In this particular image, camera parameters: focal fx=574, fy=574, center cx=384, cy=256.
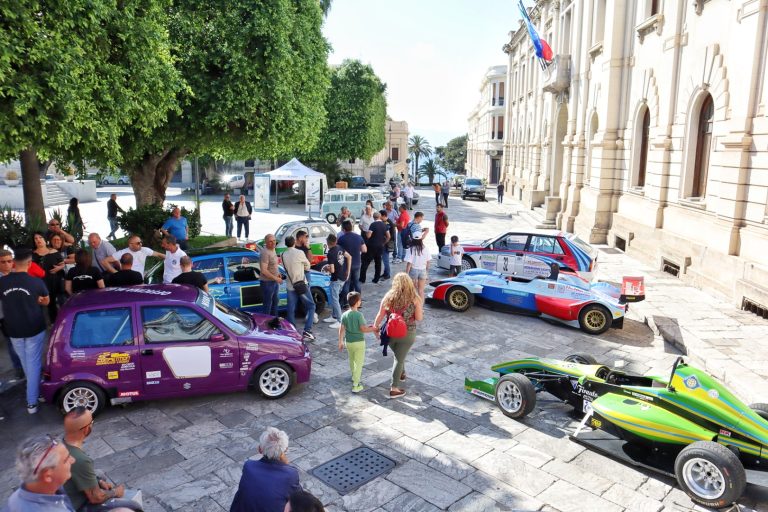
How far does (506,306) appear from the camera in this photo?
11.6 m

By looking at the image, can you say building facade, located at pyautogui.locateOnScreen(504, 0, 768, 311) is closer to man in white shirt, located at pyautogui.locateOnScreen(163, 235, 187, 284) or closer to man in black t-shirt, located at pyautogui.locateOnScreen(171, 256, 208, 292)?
man in black t-shirt, located at pyautogui.locateOnScreen(171, 256, 208, 292)

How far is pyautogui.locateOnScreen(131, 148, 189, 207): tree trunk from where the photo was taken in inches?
644

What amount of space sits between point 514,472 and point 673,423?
169 cm

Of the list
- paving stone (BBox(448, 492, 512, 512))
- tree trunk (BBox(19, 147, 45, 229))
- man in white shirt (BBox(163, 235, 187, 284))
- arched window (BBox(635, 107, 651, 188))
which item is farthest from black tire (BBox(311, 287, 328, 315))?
arched window (BBox(635, 107, 651, 188))

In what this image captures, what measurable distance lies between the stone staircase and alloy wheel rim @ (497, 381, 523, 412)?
33.3m

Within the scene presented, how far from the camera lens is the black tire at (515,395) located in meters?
6.93

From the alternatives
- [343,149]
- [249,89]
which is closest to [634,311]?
[249,89]

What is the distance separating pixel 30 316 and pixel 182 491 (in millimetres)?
3095

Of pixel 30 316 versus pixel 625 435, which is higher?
pixel 30 316

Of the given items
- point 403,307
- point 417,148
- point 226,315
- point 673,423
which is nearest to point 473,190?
point 403,307

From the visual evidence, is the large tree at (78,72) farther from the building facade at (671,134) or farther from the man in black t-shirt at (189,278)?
the building facade at (671,134)

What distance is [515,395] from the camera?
708cm

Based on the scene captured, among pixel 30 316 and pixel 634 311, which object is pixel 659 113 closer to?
pixel 634 311

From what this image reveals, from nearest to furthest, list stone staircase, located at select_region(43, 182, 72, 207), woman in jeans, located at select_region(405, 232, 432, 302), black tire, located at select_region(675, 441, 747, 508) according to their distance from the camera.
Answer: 1. black tire, located at select_region(675, 441, 747, 508)
2. woman in jeans, located at select_region(405, 232, 432, 302)
3. stone staircase, located at select_region(43, 182, 72, 207)
